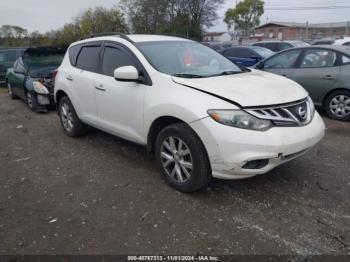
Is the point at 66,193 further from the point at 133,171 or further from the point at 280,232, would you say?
the point at 280,232

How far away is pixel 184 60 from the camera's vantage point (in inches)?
162

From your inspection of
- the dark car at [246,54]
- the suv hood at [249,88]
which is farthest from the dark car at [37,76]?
the dark car at [246,54]

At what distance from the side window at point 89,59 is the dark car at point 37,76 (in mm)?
2299

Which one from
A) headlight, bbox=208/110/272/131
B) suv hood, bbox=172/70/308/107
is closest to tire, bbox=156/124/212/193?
headlight, bbox=208/110/272/131

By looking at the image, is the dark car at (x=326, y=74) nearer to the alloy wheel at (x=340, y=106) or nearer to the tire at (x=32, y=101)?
the alloy wheel at (x=340, y=106)

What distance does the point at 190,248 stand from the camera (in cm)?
275

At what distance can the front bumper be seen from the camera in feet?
9.86

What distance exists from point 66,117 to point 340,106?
5109mm

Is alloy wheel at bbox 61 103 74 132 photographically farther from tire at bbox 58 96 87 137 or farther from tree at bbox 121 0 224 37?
tree at bbox 121 0 224 37

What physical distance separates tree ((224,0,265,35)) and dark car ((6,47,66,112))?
57711mm

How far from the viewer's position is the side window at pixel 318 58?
6387 mm

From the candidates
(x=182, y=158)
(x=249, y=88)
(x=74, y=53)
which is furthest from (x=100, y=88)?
(x=249, y=88)

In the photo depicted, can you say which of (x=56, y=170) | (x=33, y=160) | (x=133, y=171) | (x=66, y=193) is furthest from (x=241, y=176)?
(x=33, y=160)

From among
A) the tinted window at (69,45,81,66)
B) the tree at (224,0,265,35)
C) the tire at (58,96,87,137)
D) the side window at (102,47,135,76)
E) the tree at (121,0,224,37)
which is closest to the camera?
the side window at (102,47,135,76)
